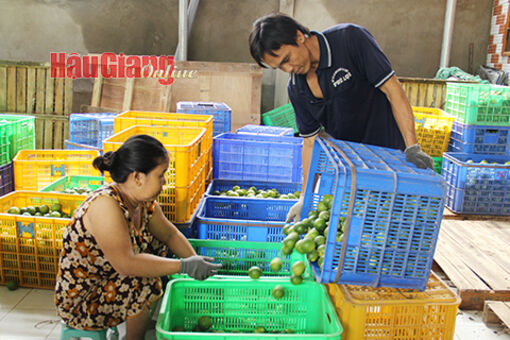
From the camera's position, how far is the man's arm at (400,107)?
2.42 meters

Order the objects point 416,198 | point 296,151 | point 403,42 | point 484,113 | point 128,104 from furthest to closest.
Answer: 1. point 403,42
2. point 128,104
3. point 484,113
4. point 296,151
5. point 416,198

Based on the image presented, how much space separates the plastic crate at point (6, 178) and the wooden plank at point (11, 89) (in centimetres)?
433

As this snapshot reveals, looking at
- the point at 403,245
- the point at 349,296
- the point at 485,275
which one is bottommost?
the point at 485,275

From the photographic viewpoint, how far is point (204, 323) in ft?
7.60

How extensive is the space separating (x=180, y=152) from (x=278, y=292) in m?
1.40

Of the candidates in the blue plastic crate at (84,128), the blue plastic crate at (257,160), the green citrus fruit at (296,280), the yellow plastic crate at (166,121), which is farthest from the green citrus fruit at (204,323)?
the blue plastic crate at (84,128)

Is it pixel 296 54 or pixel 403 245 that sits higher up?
pixel 296 54

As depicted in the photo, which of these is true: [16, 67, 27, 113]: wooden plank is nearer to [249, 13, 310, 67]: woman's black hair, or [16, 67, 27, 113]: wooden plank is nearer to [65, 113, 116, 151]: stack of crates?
[65, 113, 116, 151]: stack of crates

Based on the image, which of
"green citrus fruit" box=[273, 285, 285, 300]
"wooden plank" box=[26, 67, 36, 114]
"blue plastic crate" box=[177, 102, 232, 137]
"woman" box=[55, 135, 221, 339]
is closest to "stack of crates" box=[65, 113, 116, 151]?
"blue plastic crate" box=[177, 102, 232, 137]

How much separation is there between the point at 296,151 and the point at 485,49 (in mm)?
6755

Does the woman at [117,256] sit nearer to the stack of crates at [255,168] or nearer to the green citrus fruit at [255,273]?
the green citrus fruit at [255,273]

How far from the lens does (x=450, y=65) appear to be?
941 centimetres

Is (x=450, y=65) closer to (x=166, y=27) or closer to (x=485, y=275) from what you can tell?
(x=166, y=27)

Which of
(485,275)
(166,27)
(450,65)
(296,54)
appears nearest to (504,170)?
(485,275)
